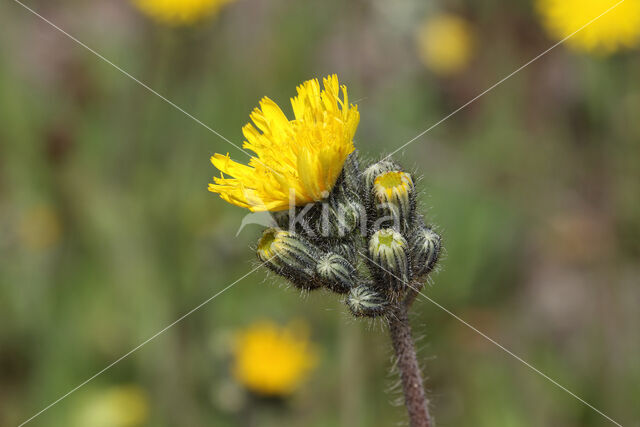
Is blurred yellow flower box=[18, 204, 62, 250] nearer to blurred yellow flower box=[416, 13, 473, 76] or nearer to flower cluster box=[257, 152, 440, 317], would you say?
flower cluster box=[257, 152, 440, 317]

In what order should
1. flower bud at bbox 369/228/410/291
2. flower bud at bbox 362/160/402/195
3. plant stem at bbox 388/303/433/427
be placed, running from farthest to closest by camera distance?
1. flower bud at bbox 362/160/402/195
2. plant stem at bbox 388/303/433/427
3. flower bud at bbox 369/228/410/291

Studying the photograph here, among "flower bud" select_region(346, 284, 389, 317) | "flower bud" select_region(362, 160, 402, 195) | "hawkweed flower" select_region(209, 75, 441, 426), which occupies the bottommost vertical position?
"flower bud" select_region(346, 284, 389, 317)

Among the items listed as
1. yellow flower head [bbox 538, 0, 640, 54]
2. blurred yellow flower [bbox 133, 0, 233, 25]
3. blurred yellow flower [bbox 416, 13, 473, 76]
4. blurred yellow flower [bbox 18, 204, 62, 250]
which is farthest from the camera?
blurred yellow flower [bbox 416, 13, 473, 76]

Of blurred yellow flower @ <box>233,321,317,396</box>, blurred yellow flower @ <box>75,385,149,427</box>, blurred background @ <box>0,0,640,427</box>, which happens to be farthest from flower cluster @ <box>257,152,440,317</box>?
blurred yellow flower @ <box>75,385,149,427</box>

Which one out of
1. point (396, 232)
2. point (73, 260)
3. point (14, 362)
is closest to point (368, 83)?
point (73, 260)

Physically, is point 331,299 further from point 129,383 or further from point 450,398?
point 129,383

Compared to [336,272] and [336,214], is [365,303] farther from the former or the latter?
[336,214]
